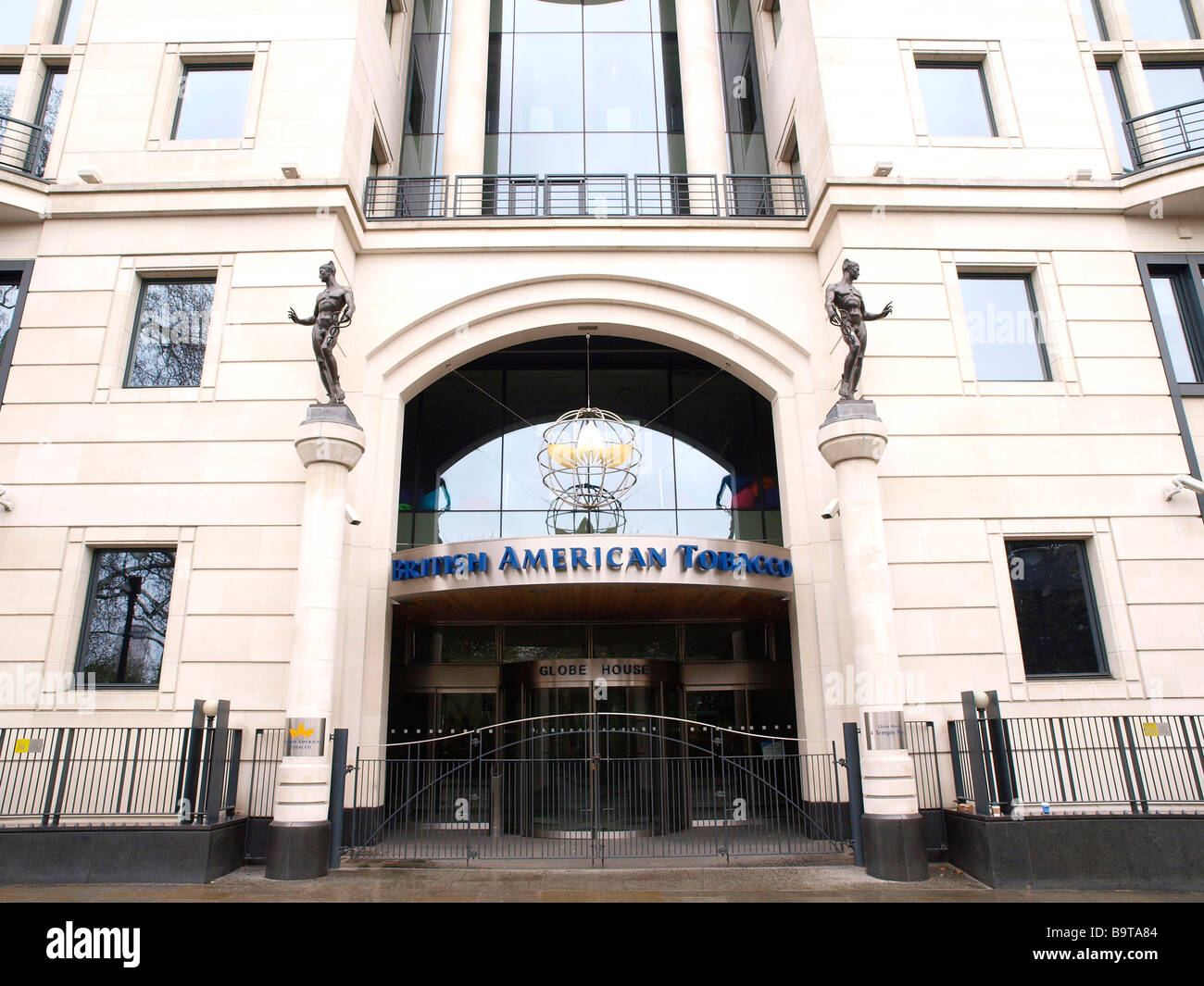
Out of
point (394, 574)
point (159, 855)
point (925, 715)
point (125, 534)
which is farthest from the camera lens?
point (394, 574)

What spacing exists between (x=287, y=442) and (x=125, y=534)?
315 centimetres

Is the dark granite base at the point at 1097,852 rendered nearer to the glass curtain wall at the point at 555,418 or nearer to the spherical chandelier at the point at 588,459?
the glass curtain wall at the point at 555,418

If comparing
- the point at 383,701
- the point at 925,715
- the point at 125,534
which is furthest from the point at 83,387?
the point at 925,715

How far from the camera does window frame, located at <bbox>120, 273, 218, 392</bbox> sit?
13773mm

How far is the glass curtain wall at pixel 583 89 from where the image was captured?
782 inches

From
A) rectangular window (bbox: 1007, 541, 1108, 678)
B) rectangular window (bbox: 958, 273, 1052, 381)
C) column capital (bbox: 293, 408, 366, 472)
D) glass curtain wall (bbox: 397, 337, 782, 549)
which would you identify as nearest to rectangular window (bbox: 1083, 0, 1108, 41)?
rectangular window (bbox: 958, 273, 1052, 381)

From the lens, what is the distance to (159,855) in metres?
10.1

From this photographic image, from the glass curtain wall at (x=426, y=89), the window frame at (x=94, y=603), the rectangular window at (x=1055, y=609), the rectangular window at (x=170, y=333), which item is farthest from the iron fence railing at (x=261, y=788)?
the glass curtain wall at (x=426, y=89)

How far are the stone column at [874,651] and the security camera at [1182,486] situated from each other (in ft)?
18.4

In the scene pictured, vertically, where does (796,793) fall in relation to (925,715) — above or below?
below

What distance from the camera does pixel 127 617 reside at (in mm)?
12719

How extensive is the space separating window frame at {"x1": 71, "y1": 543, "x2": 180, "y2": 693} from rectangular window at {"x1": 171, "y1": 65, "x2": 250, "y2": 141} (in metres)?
8.51
